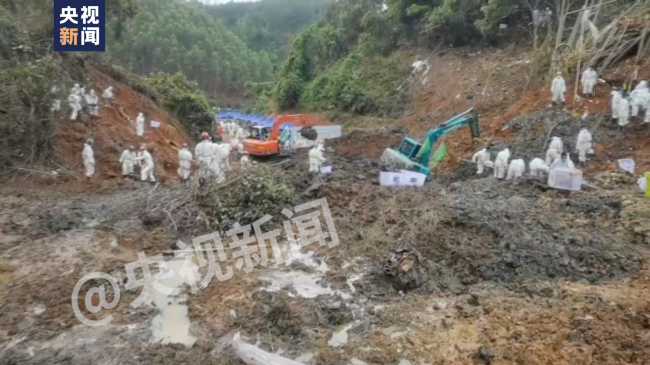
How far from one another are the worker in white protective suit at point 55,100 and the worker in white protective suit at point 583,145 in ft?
41.6

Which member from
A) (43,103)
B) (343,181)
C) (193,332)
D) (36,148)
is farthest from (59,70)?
(193,332)

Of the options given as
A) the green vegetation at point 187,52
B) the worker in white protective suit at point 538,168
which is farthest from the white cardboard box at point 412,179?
the green vegetation at point 187,52

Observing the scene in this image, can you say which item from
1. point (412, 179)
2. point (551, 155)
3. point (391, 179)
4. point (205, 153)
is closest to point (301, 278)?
point (391, 179)

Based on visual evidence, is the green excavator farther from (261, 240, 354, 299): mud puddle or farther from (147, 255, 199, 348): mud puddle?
(147, 255, 199, 348): mud puddle

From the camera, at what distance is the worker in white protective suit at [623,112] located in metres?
12.3

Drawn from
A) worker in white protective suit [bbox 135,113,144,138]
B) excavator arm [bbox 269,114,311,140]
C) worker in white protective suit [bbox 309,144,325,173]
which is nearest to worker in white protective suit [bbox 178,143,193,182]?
worker in white protective suit [bbox 309,144,325,173]

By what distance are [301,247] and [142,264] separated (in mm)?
2429

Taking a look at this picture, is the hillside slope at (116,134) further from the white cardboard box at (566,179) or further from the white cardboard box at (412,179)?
the white cardboard box at (566,179)

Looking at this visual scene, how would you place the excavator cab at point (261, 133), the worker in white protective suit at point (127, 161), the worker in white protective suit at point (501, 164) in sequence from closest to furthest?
the worker in white protective suit at point (501, 164)
the worker in white protective suit at point (127, 161)
the excavator cab at point (261, 133)

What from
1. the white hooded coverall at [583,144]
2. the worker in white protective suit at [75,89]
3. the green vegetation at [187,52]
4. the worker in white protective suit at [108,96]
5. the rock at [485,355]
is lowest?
the rock at [485,355]

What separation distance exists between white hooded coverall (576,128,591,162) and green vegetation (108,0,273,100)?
132 feet

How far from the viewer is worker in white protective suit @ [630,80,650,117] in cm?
1225

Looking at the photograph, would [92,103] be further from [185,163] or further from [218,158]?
[218,158]

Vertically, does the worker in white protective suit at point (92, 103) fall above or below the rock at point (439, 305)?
above
